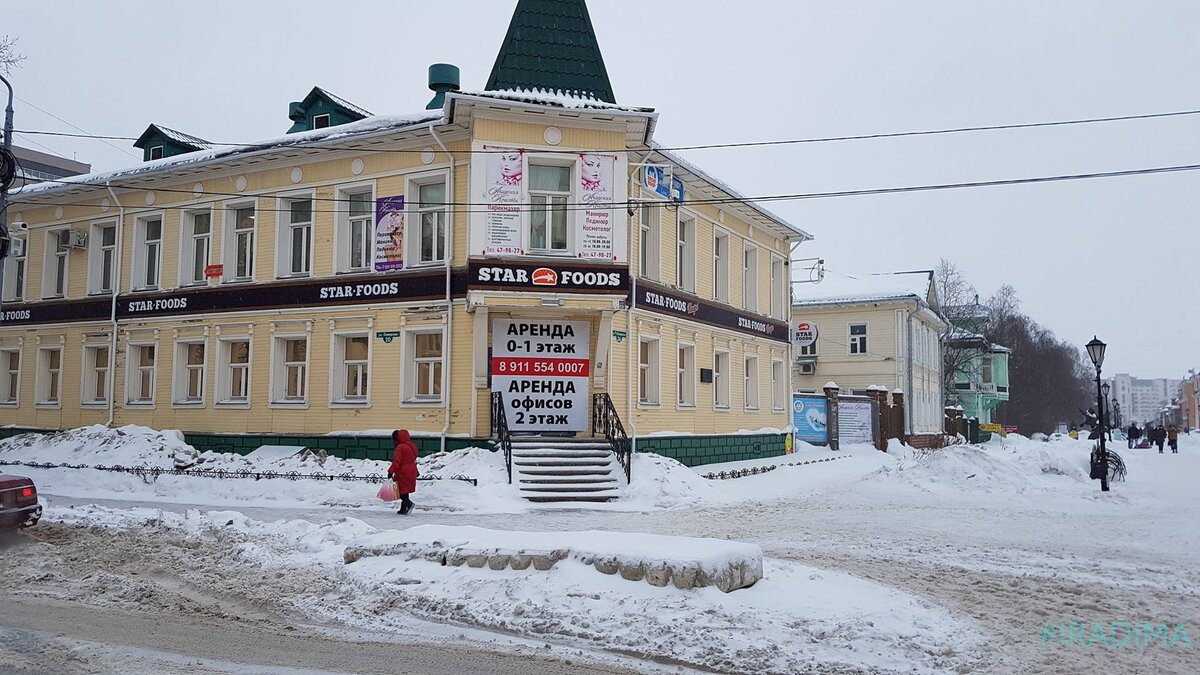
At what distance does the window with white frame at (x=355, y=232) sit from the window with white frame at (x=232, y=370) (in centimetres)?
351

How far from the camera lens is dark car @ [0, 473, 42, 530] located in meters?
11.3

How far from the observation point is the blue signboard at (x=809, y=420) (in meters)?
35.1

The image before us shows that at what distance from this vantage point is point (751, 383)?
2941 centimetres

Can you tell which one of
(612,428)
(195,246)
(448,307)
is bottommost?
(612,428)

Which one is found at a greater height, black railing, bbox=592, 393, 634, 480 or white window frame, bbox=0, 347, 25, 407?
white window frame, bbox=0, 347, 25, 407

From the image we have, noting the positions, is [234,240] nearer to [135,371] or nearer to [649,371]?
[135,371]

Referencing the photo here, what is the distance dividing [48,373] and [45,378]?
162mm

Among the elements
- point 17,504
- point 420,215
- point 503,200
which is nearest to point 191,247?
point 420,215

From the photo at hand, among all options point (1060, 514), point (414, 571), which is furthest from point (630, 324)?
point (414, 571)

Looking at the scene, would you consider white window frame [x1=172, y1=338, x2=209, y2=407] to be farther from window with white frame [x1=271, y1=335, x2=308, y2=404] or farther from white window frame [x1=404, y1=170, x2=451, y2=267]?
white window frame [x1=404, y1=170, x2=451, y2=267]

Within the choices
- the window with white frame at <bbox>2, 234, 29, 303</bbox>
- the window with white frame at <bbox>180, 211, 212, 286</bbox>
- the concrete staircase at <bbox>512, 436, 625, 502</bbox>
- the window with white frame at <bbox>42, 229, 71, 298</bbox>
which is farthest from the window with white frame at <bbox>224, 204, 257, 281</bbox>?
the concrete staircase at <bbox>512, 436, 625, 502</bbox>

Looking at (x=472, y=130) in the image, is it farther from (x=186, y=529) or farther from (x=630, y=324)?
(x=186, y=529)

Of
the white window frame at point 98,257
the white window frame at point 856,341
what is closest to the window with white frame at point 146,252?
the white window frame at point 98,257

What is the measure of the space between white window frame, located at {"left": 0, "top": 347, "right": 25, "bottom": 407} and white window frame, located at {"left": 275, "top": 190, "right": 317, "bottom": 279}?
33.6ft
